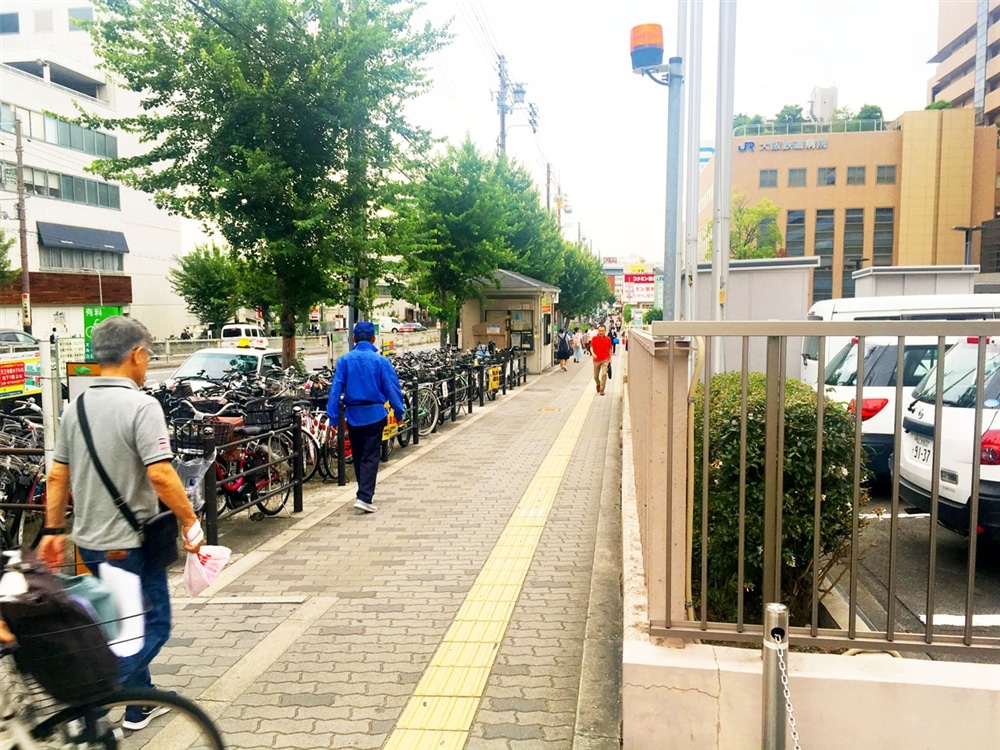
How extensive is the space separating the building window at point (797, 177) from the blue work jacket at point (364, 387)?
7185 cm

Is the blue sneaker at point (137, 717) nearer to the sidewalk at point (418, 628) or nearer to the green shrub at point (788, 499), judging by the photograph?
the sidewalk at point (418, 628)

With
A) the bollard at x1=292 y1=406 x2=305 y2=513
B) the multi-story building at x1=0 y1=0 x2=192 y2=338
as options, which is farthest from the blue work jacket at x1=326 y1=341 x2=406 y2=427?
the multi-story building at x1=0 y1=0 x2=192 y2=338

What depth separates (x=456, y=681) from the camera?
3.87 metres

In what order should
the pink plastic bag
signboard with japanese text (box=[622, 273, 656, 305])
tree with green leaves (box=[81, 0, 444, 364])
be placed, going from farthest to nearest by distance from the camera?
signboard with japanese text (box=[622, 273, 656, 305])
tree with green leaves (box=[81, 0, 444, 364])
the pink plastic bag

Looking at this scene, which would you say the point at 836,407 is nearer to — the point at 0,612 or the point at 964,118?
the point at 0,612

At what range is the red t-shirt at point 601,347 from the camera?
64.2 feet

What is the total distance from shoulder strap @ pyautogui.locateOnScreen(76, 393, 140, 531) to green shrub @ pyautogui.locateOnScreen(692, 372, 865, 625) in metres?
2.50

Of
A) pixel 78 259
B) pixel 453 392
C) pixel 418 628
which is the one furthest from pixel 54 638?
pixel 78 259

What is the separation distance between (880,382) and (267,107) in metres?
8.18

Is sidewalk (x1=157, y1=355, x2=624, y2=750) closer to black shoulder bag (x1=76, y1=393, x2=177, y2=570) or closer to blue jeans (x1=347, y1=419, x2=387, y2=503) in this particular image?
blue jeans (x1=347, y1=419, x2=387, y2=503)

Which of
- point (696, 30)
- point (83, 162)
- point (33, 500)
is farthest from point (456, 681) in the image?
point (83, 162)

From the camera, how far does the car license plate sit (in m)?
5.48

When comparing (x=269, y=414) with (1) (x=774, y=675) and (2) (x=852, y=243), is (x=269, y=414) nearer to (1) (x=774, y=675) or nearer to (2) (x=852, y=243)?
(1) (x=774, y=675)

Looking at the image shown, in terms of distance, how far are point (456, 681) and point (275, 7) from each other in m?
9.41
